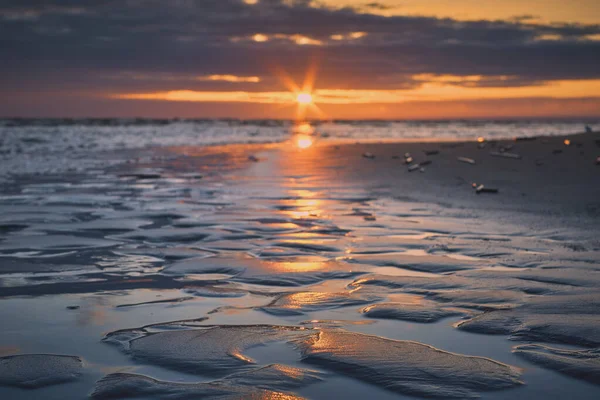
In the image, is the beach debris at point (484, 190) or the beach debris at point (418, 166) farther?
the beach debris at point (418, 166)

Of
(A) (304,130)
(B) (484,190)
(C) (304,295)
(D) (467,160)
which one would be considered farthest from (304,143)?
(A) (304,130)

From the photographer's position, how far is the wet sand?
9.73 feet

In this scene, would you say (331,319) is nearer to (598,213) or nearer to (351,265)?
(351,265)

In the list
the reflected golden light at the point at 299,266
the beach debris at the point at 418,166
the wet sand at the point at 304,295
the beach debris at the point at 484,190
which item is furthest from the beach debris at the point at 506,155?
the reflected golden light at the point at 299,266

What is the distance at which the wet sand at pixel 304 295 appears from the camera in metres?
2.96

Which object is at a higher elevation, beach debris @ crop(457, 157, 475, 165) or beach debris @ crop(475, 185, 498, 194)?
beach debris @ crop(457, 157, 475, 165)

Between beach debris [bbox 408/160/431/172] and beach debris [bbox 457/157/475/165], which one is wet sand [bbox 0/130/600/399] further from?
beach debris [bbox 457/157/475/165]

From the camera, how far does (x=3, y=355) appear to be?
10.7 ft

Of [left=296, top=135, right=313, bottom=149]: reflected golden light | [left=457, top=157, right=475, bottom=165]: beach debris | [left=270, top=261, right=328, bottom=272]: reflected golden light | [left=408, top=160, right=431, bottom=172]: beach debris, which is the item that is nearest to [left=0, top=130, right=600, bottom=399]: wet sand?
[left=270, top=261, right=328, bottom=272]: reflected golden light

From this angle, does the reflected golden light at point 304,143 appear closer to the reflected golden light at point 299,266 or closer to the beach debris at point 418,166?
the beach debris at point 418,166

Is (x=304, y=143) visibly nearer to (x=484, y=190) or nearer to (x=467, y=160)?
(x=467, y=160)

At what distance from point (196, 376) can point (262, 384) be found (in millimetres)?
324

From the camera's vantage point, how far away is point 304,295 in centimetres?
441

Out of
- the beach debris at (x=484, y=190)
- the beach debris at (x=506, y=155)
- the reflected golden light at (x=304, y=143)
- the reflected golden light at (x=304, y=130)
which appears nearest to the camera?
the beach debris at (x=484, y=190)
